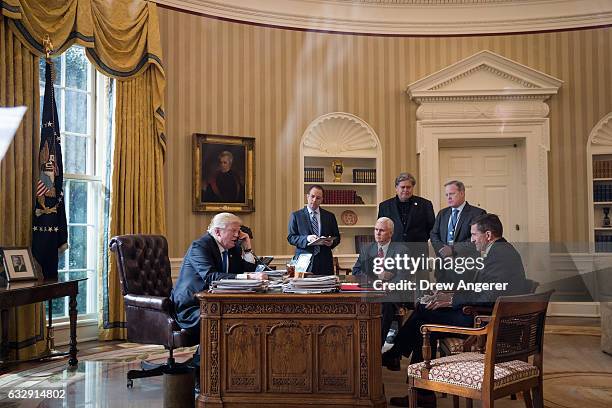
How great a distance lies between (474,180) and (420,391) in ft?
14.8

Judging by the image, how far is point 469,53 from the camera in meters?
7.95

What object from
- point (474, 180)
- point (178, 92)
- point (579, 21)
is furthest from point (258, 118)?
point (579, 21)

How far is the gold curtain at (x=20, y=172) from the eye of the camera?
526cm

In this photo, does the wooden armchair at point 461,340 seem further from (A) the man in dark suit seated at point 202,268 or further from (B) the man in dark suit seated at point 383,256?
(A) the man in dark suit seated at point 202,268

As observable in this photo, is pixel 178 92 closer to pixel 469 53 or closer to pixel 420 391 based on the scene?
pixel 469 53

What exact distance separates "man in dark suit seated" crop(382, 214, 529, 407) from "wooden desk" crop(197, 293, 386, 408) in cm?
53

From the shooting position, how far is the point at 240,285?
145 inches

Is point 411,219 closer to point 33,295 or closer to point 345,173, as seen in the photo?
point 345,173

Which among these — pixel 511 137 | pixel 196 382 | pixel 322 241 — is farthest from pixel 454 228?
pixel 511 137

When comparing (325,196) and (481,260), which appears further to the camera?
(325,196)

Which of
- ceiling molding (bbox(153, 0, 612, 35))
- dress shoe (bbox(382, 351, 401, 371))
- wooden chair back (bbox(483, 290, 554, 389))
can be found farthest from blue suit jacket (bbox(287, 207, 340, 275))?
ceiling molding (bbox(153, 0, 612, 35))

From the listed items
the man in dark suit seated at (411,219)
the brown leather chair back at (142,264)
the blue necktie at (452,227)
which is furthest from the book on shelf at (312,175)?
the brown leather chair back at (142,264)

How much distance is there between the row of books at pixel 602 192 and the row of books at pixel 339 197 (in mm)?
2874

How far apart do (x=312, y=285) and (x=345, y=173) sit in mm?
4456
